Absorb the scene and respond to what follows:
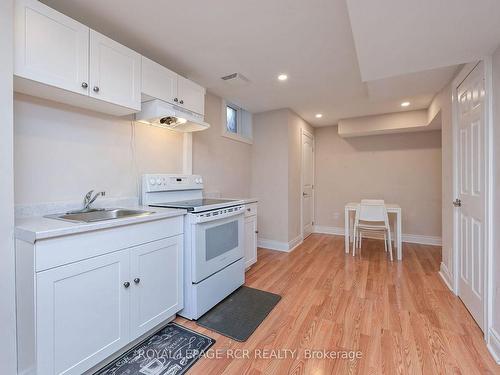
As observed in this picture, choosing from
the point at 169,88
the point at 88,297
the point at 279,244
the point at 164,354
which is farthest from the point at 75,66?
the point at 279,244

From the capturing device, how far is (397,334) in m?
1.71

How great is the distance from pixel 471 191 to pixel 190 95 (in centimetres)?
268

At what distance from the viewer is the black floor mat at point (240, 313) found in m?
1.77

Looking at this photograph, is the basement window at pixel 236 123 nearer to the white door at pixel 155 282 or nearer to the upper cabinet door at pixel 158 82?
the upper cabinet door at pixel 158 82

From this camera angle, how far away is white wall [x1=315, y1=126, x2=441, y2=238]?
163 inches

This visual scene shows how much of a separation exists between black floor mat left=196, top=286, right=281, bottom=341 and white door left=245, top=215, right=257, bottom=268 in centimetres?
59

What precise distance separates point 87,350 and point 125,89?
1.70 meters

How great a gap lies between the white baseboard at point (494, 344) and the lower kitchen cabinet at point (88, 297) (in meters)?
2.18

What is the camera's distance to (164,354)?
1512 mm

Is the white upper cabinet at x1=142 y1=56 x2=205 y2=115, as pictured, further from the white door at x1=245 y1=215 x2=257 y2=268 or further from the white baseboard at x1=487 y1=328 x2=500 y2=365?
the white baseboard at x1=487 y1=328 x2=500 y2=365

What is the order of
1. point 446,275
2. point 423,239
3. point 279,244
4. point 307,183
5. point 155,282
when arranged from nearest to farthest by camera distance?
point 155,282 < point 446,275 < point 279,244 < point 423,239 < point 307,183

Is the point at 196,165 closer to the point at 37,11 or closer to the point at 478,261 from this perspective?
the point at 37,11

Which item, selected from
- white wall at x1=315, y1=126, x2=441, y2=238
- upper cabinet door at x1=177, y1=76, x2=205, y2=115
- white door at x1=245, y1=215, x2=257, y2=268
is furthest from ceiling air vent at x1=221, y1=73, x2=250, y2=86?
white wall at x1=315, y1=126, x2=441, y2=238

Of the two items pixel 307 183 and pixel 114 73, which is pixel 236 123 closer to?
pixel 307 183
